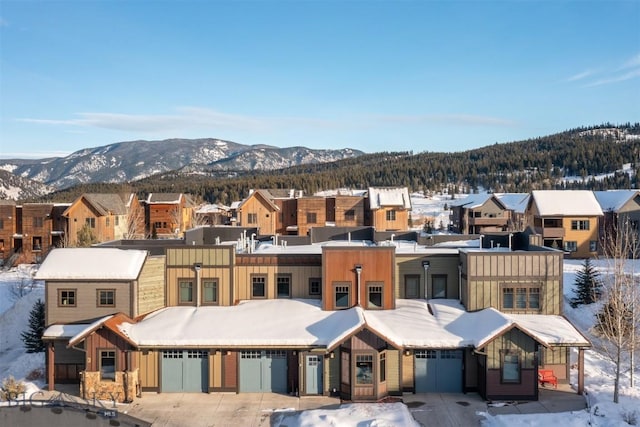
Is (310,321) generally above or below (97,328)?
below

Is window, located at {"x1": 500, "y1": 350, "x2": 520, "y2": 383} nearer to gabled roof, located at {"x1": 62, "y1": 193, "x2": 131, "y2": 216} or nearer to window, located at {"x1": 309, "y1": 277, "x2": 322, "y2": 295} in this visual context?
window, located at {"x1": 309, "y1": 277, "x2": 322, "y2": 295}

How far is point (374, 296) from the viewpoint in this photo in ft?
73.4

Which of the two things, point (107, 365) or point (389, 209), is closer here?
point (107, 365)

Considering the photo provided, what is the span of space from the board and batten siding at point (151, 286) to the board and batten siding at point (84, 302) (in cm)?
63

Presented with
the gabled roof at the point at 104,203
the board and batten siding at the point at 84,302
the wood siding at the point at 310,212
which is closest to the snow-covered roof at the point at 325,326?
the board and batten siding at the point at 84,302

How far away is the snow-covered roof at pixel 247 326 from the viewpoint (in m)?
19.3

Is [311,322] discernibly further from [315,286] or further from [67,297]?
[67,297]

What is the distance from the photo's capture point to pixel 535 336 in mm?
18688

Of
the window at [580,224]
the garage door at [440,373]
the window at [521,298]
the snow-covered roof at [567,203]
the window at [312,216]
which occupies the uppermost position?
the snow-covered roof at [567,203]

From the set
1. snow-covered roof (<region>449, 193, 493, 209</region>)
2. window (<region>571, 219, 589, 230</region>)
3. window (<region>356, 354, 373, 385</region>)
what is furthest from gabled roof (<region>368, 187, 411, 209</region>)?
window (<region>356, 354, 373, 385</region>)

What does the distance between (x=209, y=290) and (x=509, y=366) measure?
1311cm

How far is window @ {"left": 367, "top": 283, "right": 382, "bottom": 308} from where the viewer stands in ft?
73.2

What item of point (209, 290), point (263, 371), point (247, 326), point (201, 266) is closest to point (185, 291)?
point (209, 290)

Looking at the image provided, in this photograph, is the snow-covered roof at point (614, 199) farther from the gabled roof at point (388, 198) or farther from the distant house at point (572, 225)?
the gabled roof at point (388, 198)
